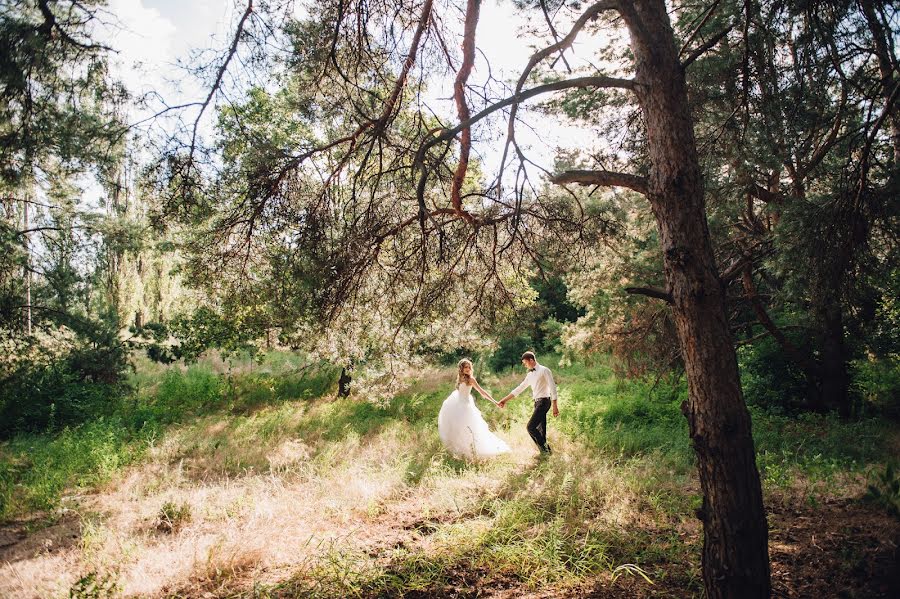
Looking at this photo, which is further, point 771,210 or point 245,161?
point 771,210

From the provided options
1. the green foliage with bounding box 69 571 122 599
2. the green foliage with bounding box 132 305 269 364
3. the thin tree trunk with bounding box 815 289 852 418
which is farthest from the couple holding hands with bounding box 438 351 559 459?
the thin tree trunk with bounding box 815 289 852 418

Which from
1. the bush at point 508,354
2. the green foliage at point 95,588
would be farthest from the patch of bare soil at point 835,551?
the bush at point 508,354

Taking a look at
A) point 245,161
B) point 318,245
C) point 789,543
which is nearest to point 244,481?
point 318,245

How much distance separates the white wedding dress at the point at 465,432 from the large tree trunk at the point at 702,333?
444 centimetres

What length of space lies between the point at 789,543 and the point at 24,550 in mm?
7703

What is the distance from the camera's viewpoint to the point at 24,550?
16.2ft

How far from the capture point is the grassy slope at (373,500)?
3.80m

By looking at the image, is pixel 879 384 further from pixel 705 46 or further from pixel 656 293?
pixel 705 46

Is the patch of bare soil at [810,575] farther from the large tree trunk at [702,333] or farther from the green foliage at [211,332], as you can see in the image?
the green foliage at [211,332]

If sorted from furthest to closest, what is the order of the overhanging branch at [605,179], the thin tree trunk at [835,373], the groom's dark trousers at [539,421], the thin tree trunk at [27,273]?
the thin tree trunk at [835,373] → the thin tree trunk at [27,273] → the groom's dark trousers at [539,421] → the overhanging branch at [605,179]

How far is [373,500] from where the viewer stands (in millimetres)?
5422

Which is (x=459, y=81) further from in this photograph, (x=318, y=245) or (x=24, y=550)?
(x=24, y=550)

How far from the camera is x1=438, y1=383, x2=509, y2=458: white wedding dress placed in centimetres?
723

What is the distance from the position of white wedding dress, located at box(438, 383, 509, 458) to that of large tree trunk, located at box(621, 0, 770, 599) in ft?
14.6
